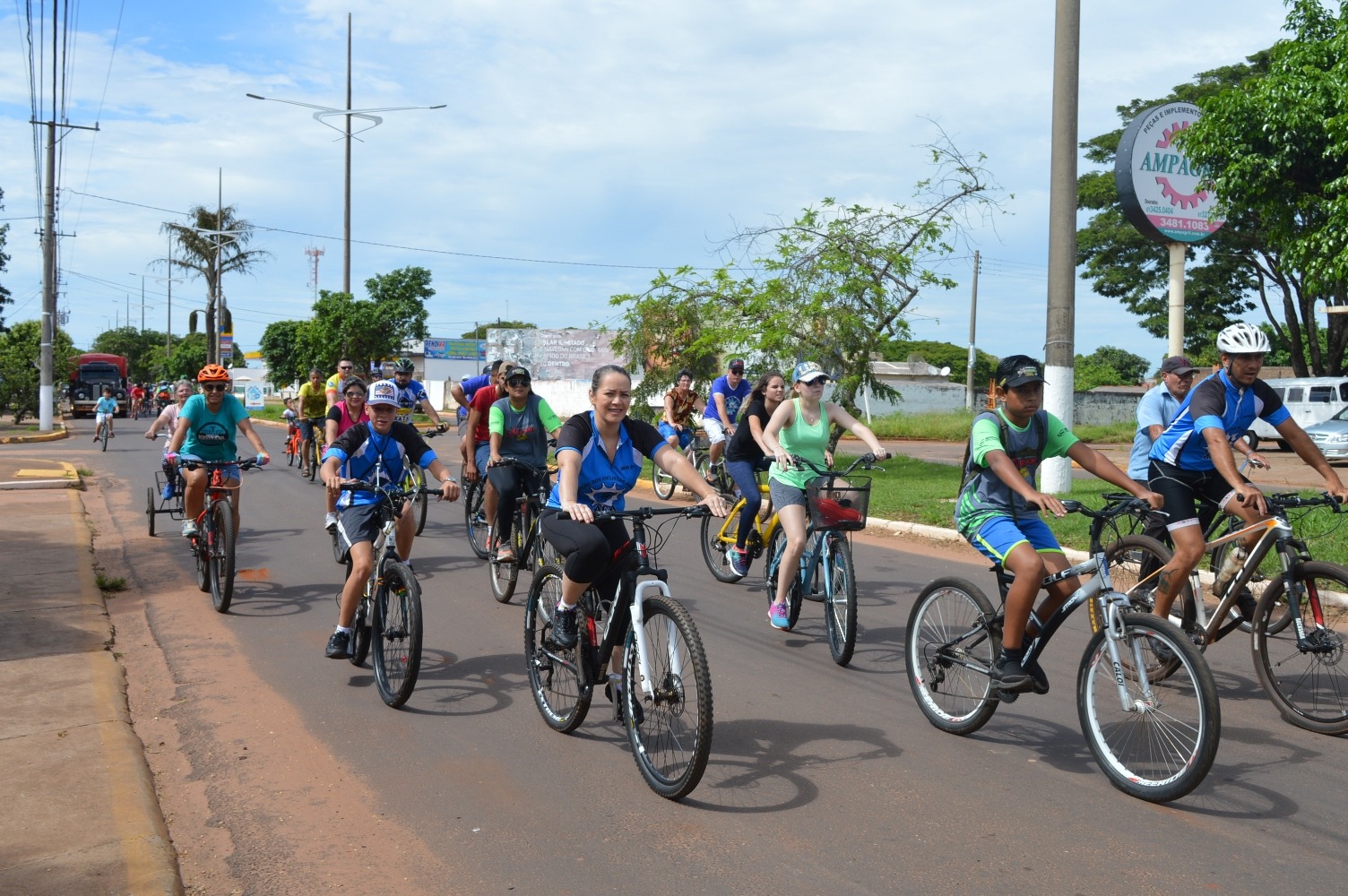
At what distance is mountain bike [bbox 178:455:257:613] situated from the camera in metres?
9.17

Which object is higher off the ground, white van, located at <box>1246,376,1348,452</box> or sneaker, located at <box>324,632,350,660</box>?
white van, located at <box>1246,376,1348,452</box>

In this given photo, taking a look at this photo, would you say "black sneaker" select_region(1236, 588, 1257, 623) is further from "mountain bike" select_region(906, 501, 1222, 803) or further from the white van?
the white van

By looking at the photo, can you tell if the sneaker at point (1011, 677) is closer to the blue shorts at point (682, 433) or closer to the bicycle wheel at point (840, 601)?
the bicycle wheel at point (840, 601)

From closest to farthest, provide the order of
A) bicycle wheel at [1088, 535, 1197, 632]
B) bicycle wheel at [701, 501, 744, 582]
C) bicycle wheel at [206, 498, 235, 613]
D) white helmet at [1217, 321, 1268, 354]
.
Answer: white helmet at [1217, 321, 1268, 354]
bicycle wheel at [1088, 535, 1197, 632]
bicycle wheel at [206, 498, 235, 613]
bicycle wheel at [701, 501, 744, 582]

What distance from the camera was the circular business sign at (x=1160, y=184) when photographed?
54.4 ft

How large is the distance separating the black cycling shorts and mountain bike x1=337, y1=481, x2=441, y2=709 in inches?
169

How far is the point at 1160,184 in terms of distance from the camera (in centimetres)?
1683

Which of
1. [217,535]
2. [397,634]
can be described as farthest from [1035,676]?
[217,535]

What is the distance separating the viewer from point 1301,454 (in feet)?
21.3

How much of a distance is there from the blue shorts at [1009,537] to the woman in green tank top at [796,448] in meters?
1.91

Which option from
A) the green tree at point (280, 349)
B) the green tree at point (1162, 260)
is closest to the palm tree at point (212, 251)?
the green tree at point (280, 349)

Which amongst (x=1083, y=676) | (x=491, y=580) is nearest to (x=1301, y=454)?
(x=1083, y=676)

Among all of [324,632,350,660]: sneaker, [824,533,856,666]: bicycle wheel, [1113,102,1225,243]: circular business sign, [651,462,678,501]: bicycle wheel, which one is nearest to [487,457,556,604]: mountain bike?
[324,632,350,660]: sneaker

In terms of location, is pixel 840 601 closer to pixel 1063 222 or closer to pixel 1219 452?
pixel 1219 452
